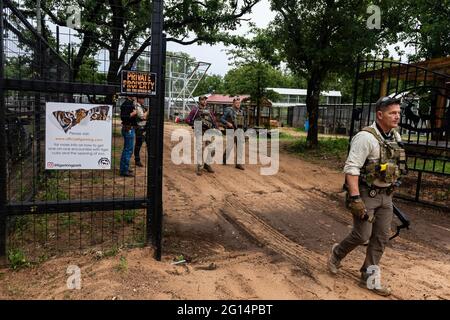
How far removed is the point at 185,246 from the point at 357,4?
478 inches

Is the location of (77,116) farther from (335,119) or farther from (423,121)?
(335,119)

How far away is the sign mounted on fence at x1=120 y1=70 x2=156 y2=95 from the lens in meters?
4.05

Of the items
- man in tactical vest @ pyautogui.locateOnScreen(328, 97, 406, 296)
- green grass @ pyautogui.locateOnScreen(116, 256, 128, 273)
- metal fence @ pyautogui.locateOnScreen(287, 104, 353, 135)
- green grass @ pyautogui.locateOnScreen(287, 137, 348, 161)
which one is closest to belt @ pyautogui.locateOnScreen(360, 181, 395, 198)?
man in tactical vest @ pyautogui.locateOnScreen(328, 97, 406, 296)

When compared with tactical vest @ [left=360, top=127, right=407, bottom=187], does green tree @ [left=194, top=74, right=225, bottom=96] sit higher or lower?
higher

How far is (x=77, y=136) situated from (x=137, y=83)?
0.83 m

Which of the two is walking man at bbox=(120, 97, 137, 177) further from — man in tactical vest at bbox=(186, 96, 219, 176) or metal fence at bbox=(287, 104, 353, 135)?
metal fence at bbox=(287, 104, 353, 135)

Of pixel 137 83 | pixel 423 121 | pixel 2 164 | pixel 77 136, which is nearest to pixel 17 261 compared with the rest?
pixel 2 164

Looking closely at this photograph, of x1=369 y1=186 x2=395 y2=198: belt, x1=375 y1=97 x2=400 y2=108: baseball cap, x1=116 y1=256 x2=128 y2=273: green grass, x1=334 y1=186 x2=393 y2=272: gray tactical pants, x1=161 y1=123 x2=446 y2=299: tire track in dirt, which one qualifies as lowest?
x1=161 y1=123 x2=446 y2=299: tire track in dirt

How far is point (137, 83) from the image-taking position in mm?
4090

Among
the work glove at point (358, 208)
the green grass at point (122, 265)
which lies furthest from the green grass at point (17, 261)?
the work glove at point (358, 208)

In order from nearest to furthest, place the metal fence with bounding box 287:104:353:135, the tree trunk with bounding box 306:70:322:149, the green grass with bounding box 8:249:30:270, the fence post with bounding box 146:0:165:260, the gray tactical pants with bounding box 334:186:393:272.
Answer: the gray tactical pants with bounding box 334:186:393:272 < the green grass with bounding box 8:249:30:270 < the fence post with bounding box 146:0:165:260 < the tree trunk with bounding box 306:70:322:149 < the metal fence with bounding box 287:104:353:135

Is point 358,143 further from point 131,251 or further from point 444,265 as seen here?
point 131,251

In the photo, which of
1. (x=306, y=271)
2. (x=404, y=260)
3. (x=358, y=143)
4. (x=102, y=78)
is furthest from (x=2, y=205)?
(x=404, y=260)

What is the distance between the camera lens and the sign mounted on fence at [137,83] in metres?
4.05
